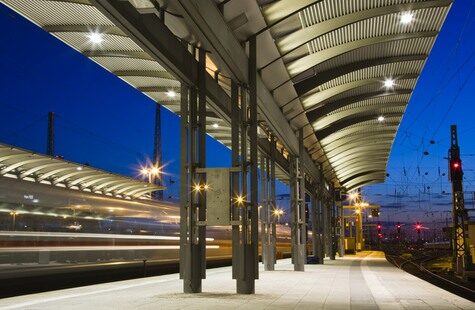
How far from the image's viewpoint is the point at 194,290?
1153cm

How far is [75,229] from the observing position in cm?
1585

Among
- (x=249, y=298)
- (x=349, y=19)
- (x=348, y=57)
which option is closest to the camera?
(x=249, y=298)

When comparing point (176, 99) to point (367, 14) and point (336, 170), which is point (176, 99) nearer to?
point (367, 14)

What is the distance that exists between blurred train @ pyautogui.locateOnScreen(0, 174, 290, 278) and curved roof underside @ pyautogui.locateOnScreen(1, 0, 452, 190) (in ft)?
11.5

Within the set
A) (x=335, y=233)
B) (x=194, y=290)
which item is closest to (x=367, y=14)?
(x=194, y=290)

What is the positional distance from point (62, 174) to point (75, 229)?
161 centimetres

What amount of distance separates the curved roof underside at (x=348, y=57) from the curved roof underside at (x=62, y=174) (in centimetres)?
560

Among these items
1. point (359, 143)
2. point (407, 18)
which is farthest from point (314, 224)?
point (407, 18)

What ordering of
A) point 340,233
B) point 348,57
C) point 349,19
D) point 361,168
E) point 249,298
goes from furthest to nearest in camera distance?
point 340,233 < point 361,168 < point 348,57 < point 349,19 < point 249,298

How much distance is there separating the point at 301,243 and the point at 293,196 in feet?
5.55

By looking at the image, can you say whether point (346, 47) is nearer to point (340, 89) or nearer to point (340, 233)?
point (340, 89)

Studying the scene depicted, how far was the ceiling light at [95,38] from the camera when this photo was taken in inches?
459

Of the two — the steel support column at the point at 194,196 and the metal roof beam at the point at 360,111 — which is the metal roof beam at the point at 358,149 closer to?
the metal roof beam at the point at 360,111

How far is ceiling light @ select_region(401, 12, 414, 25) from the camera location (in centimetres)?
1323
